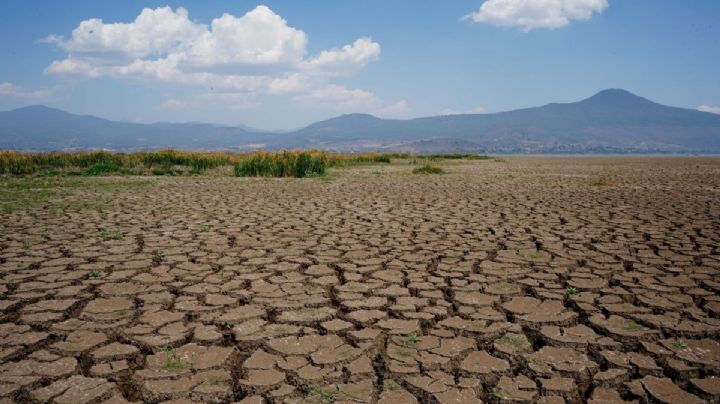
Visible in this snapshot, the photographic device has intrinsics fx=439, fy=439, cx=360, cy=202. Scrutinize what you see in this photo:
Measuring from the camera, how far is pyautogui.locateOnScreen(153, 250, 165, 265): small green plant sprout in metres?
4.05

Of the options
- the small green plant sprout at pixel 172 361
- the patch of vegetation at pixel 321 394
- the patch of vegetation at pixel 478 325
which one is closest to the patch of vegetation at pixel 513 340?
the patch of vegetation at pixel 478 325

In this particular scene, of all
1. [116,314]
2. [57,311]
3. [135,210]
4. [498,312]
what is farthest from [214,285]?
[135,210]

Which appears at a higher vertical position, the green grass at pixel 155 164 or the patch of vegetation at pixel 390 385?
the green grass at pixel 155 164

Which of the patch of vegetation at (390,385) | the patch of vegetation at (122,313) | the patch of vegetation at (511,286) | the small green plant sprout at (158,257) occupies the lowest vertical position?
the patch of vegetation at (390,385)

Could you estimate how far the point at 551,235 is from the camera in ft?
17.6

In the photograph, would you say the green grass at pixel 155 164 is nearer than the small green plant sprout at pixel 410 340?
No

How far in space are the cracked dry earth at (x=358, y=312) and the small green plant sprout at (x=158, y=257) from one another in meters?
0.04

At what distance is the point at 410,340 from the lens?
8.03 feet

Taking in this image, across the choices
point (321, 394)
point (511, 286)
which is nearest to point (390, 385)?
point (321, 394)

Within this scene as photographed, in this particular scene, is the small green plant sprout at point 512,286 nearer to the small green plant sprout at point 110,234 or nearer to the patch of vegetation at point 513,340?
the patch of vegetation at point 513,340

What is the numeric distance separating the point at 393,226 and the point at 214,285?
3.08m

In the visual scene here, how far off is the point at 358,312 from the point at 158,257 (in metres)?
2.35

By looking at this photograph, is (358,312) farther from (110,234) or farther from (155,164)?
(155,164)

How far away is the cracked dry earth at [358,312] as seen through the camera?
2.01 meters
